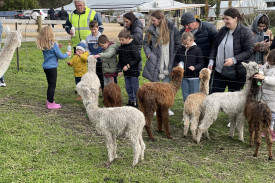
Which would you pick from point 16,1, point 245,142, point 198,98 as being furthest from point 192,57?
point 16,1

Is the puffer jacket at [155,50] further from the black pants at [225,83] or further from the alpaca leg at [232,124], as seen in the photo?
the alpaca leg at [232,124]

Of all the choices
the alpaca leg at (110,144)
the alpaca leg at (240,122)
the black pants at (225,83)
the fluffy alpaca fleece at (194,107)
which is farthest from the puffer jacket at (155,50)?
the alpaca leg at (110,144)

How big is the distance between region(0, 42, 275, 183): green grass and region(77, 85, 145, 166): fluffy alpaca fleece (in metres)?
0.30

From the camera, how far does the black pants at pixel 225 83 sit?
5.20m

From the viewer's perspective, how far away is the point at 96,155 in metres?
4.18

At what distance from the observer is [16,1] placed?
1860 inches

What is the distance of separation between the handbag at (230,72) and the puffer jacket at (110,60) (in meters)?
2.19

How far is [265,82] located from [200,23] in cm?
177

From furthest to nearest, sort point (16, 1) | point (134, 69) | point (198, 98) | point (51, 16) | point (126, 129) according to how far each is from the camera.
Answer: point (16, 1), point (51, 16), point (134, 69), point (198, 98), point (126, 129)

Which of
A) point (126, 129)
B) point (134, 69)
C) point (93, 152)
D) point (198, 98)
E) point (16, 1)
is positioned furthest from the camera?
point (16, 1)

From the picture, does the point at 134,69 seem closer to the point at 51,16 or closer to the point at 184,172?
the point at 184,172

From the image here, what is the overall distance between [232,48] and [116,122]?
252cm

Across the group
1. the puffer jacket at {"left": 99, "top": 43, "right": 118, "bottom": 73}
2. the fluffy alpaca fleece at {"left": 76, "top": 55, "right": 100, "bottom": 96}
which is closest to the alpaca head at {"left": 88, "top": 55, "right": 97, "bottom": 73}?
the fluffy alpaca fleece at {"left": 76, "top": 55, "right": 100, "bottom": 96}

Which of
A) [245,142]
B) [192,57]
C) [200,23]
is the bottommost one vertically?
[245,142]
